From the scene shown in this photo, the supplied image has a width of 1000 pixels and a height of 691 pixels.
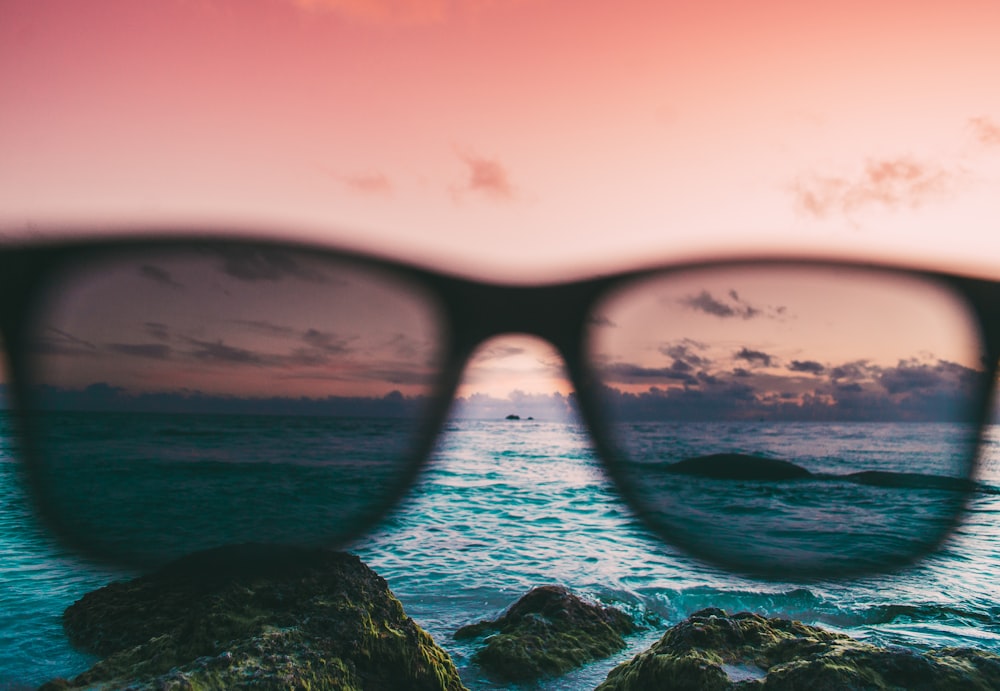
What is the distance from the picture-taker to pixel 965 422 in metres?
3.93

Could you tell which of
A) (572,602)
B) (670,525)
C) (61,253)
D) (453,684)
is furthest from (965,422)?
(61,253)

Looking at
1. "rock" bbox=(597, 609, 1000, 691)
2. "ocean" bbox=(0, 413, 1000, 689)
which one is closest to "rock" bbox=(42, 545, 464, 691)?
"ocean" bbox=(0, 413, 1000, 689)

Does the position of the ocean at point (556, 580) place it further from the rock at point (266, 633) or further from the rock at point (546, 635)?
the rock at point (266, 633)

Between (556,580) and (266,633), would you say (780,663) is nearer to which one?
(266,633)

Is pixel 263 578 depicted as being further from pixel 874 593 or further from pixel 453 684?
pixel 874 593

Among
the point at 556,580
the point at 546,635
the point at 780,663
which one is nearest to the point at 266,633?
the point at 546,635

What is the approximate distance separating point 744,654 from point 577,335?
2058 millimetres

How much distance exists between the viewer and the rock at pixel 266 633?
141 cm

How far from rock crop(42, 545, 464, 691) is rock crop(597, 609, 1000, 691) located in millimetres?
696

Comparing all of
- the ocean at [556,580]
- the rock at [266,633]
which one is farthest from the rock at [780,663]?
the rock at [266,633]

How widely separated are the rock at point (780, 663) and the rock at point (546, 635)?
0.33 metres

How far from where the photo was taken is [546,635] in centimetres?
222

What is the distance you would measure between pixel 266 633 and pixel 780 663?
1472 millimetres

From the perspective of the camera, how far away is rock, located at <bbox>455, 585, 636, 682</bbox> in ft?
6.77
